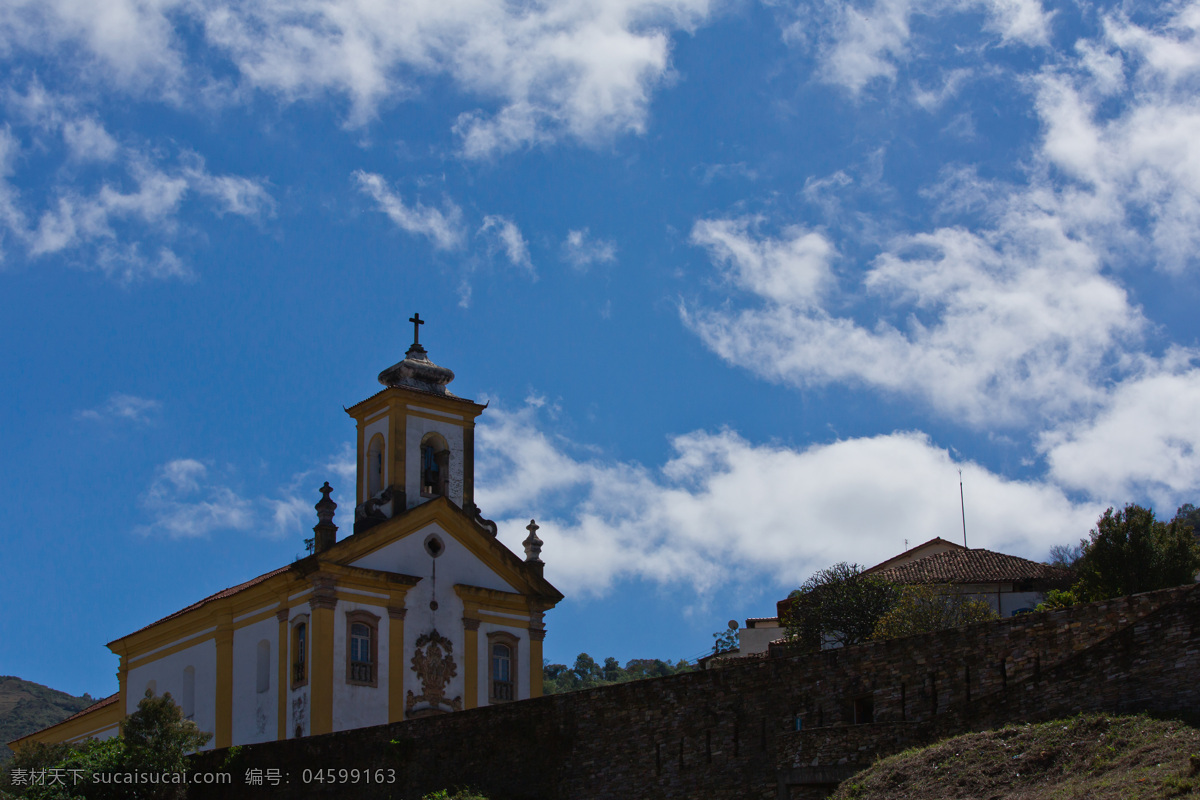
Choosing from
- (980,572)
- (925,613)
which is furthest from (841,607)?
(980,572)

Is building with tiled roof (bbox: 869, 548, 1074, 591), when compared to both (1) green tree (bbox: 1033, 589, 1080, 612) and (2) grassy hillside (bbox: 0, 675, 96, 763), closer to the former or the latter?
(1) green tree (bbox: 1033, 589, 1080, 612)

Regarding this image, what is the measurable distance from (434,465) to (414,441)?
39.3 inches

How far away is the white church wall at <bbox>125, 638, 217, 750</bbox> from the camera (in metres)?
37.2

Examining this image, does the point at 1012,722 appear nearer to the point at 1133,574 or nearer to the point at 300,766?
the point at 300,766

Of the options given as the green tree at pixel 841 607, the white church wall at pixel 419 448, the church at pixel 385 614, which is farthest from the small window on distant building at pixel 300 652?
the green tree at pixel 841 607

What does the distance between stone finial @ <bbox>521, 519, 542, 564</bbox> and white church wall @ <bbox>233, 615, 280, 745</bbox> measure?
7192 mm

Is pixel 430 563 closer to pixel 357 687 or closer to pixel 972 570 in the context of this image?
pixel 357 687

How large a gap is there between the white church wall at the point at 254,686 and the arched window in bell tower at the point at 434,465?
5.52m

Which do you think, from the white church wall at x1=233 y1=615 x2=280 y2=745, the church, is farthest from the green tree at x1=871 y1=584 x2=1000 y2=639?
the white church wall at x1=233 y1=615 x2=280 y2=745

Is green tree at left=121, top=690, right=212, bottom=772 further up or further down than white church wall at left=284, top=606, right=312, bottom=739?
further down

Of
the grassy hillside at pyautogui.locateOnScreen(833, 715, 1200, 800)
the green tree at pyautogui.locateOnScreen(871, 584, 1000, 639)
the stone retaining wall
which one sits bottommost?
the grassy hillside at pyautogui.locateOnScreen(833, 715, 1200, 800)

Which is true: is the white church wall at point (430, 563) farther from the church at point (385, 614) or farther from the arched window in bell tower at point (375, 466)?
the arched window in bell tower at point (375, 466)

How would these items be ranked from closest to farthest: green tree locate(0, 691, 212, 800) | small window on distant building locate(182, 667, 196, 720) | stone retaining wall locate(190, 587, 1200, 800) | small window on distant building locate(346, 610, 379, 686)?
stone retaining wall locate(190, 587, 1200, 800)
green tree locate(0, 691, 212, 800)
small window on distant building locate(346, 610, 379, 686)
small window on distant building locate(182, 667, 196, 720)

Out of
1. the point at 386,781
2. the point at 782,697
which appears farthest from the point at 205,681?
the point at 782,697
